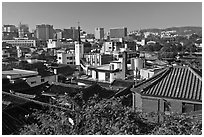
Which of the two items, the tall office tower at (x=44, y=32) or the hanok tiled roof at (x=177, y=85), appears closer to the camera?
the hanok tiled roof at (x=177, y=85)

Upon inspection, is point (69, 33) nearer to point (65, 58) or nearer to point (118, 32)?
point (118, 32)

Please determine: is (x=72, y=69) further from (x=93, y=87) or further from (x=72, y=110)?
(x=72, y=110)

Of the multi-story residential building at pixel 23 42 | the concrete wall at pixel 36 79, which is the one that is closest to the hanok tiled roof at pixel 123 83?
the concrete wall at pixel 36 79

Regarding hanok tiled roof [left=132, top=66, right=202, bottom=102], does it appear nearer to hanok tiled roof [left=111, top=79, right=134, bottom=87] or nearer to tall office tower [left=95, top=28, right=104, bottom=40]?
hanok tiled roof [left=111, top=79, right=134, bottom=87]

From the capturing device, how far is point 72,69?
44.8ft

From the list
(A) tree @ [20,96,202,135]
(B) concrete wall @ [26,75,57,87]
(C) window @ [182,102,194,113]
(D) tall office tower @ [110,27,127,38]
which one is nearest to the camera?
(A) tree @ [20,96,202,135]

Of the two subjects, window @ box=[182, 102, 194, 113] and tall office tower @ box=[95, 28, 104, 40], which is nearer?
window @ box=[182, 102, 194, 113]

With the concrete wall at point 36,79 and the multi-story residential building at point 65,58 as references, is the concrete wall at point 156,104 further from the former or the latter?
the multi-story residential building at point 65,58

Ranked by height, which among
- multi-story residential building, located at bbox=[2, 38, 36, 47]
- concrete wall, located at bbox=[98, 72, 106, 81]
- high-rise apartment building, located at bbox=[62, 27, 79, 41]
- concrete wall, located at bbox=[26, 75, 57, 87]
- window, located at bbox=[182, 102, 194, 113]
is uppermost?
high-rise apartment building, located at bbox=[62, 27, 79, 41]

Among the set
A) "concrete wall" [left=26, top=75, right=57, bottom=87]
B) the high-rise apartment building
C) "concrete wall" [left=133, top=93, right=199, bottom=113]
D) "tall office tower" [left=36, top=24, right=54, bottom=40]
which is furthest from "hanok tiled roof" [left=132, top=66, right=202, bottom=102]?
"tall office tower" [left=36, top=24, right=54, bottom=40]

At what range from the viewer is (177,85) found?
3.75 meters

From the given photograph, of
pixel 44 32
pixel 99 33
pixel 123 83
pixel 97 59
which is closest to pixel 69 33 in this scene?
pixel 44 32

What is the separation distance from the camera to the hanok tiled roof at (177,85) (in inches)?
141

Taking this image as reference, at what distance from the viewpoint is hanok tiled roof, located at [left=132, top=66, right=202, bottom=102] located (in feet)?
11.8
